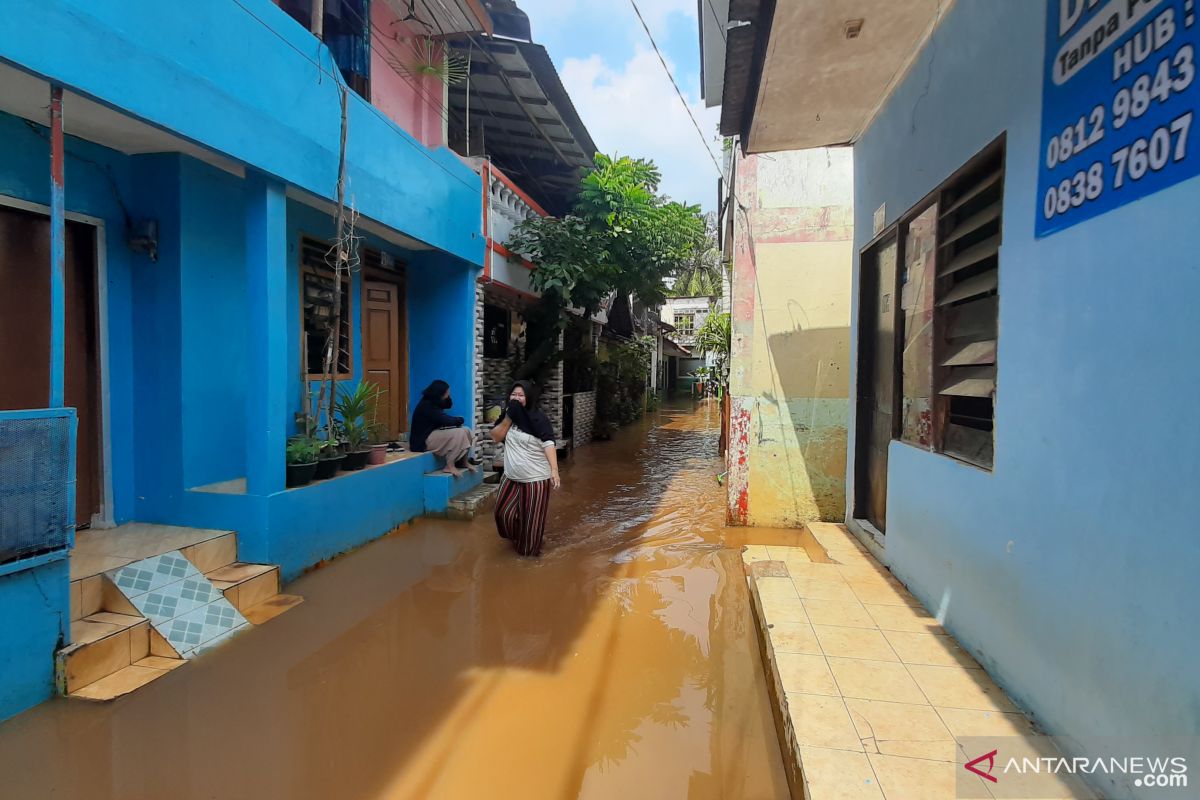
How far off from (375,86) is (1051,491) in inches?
268

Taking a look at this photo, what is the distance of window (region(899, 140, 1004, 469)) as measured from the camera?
2895mm

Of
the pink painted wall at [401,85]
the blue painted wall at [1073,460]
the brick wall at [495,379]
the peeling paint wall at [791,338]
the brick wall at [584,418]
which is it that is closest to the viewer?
the blue painted wall at [1073,460]

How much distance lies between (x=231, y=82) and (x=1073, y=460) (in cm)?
501

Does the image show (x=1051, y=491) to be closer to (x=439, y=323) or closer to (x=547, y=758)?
(x=547, y=758)

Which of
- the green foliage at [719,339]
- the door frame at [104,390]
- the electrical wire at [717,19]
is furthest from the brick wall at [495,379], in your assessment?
the electrical wire at [717,19]

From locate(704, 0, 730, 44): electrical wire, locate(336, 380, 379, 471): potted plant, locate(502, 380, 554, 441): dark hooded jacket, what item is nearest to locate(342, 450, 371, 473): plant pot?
locate(336, 380, 379, 471): potted plant

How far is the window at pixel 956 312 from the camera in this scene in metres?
2.89

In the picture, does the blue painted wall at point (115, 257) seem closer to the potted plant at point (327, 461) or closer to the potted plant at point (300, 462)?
the potted plant at point (300, 462)

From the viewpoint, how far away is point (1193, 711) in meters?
1.51

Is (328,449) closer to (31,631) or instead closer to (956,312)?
(31,631)

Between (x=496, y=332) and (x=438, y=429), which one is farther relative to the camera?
(x=496, y=332)

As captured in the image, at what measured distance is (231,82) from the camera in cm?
375

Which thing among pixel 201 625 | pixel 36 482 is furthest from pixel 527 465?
pixel 36 482

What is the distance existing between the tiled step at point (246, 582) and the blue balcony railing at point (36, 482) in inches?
40.4
